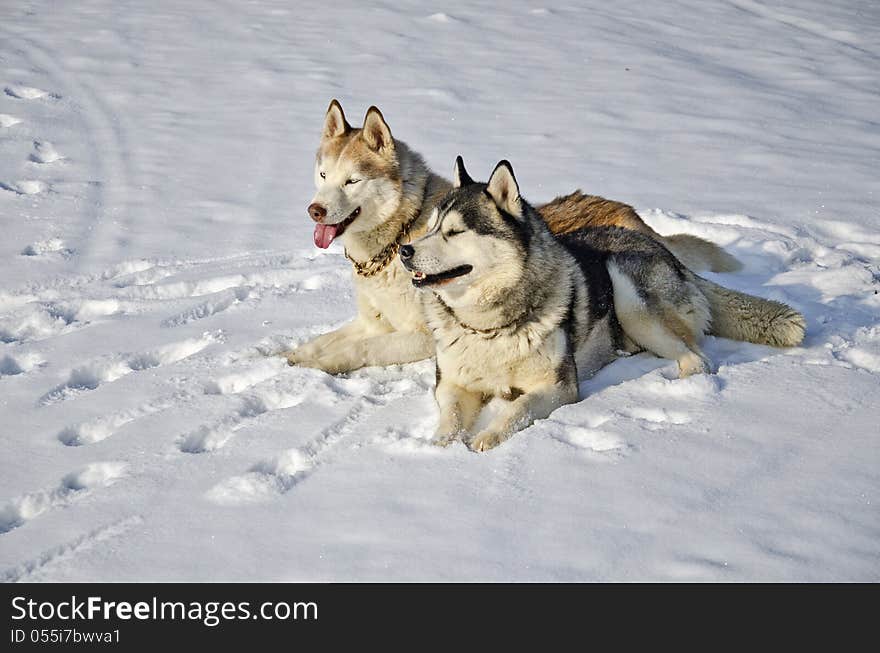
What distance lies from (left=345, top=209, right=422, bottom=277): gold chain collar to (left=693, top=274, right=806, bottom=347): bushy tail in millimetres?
1728

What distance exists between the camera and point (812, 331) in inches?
206

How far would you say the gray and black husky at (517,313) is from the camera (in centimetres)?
446

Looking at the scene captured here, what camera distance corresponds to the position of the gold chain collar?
5.42 meters

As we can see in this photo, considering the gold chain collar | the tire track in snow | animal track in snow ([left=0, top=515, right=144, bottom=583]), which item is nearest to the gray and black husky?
the gold chain collar

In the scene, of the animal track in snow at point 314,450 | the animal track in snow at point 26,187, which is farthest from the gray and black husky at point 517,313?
the animal track in snow at point 26,187

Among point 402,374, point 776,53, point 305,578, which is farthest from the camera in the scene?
point 776,53

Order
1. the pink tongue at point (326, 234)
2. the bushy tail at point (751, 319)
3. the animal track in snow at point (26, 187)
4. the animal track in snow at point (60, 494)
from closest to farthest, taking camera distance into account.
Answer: the animal track in snow at point (60, 494), the bushy tail at point (751, 319), the pink tongue at point (326, 234), the animal track in snow at point (26, 187)

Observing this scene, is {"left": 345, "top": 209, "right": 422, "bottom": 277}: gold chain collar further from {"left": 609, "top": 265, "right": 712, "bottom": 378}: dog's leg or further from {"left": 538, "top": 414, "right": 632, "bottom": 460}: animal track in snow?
{"left": 538, "top": 414, "right": 632, "bottom": 460}: animal track in snow

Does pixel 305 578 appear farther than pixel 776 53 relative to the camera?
No

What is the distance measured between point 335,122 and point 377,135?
0.40 metres

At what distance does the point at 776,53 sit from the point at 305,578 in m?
11.3

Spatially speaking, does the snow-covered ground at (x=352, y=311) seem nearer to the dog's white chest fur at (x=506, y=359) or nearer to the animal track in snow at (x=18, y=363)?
the animal track in snow at (x=18, y=363)
